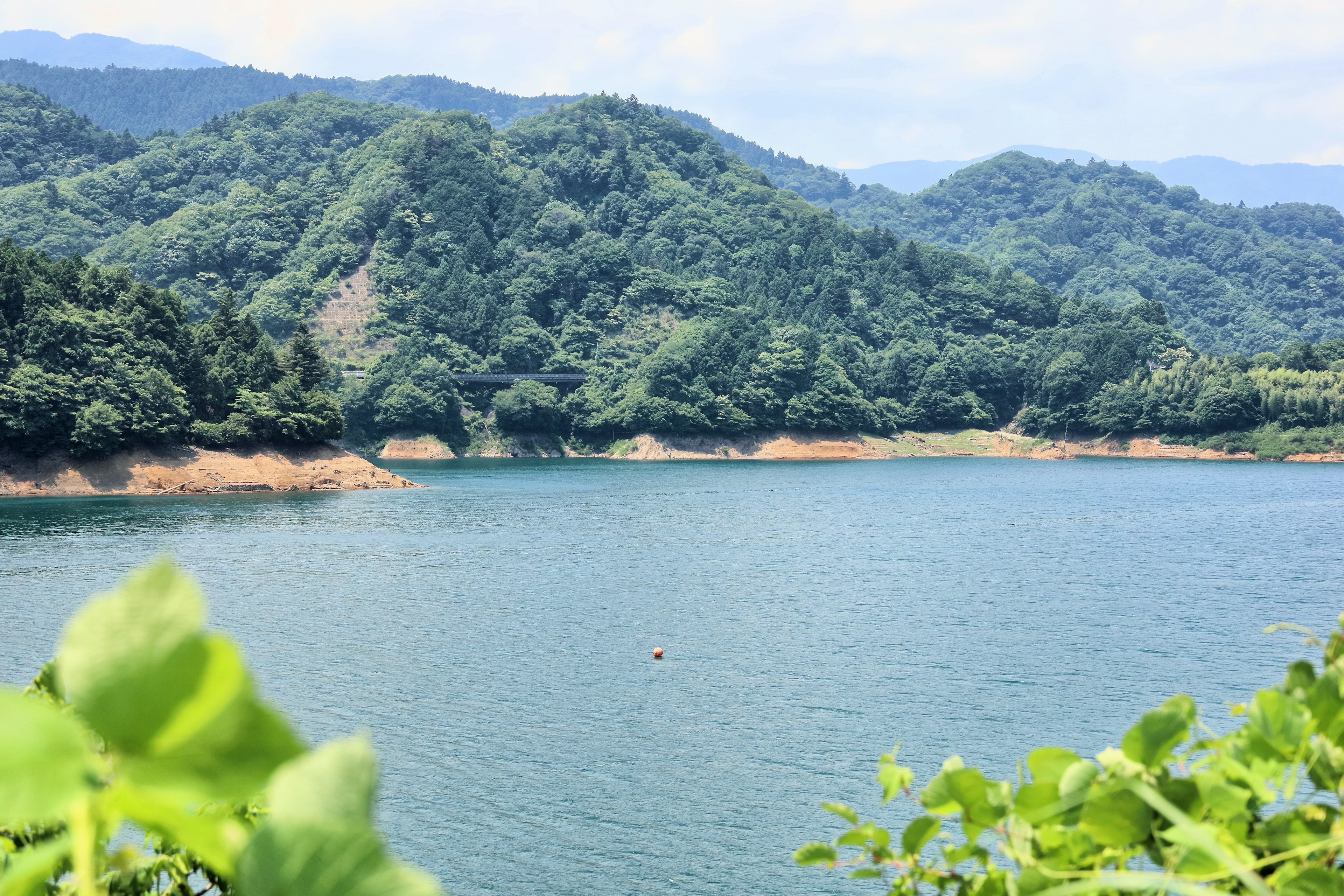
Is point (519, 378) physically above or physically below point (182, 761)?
above

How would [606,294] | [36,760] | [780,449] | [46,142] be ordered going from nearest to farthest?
[36,760] → [780,449] → [606,294] → [46,142]

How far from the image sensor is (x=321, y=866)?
777 millimetres

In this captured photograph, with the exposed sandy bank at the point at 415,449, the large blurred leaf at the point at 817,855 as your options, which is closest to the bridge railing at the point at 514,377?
the exposed sandy bank at the point at 415,449

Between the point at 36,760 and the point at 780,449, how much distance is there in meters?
111

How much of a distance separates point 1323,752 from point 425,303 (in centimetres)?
12728

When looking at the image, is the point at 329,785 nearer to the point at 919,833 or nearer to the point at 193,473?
the point at 919,833

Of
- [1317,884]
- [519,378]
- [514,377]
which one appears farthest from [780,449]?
[1317,884]

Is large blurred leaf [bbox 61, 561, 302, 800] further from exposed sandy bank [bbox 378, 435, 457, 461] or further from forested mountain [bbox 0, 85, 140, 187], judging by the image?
forested mountain [bbox 0, 85, 140, 187]

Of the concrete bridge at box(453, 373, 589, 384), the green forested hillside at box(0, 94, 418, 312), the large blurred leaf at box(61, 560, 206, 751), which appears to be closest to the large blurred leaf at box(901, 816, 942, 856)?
the large blurred leaf at box(61, 560, 206, 751)

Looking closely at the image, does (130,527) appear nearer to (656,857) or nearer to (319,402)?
(319,402)

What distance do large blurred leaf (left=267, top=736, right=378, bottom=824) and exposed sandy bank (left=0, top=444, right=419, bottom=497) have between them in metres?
67.4

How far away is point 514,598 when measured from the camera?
3628cm

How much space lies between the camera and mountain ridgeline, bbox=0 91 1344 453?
11088 cm

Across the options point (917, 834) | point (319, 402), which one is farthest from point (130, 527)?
point (917, 834)
